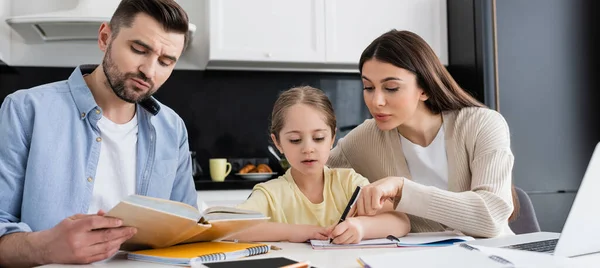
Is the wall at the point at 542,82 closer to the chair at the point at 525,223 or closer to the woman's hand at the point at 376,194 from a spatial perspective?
the chair at the point at 525,223

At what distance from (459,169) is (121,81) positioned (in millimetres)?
1009

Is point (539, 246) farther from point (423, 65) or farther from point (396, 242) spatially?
point (423, 65)

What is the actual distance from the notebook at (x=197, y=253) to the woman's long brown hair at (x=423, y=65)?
811mm

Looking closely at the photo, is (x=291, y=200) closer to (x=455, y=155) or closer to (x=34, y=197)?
(x=455, y=155)

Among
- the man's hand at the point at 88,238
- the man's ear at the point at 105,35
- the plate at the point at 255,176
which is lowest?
the plate at the point at 255,176

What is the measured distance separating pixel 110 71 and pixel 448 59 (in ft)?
8.09

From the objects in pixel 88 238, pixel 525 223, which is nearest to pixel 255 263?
pixel 88 238

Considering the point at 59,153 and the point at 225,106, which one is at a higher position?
the point at 59,153

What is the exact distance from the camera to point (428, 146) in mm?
1819

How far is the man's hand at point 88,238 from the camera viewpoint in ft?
3.23

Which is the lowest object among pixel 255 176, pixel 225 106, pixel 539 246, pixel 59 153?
pixel 255 176

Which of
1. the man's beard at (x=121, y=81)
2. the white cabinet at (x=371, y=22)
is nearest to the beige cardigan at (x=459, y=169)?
the man's beard at (x=121, y=81)

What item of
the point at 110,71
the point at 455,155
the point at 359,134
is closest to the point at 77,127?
the point at 110,71

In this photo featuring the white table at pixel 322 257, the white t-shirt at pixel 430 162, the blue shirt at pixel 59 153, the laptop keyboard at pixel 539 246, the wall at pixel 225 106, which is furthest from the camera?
the wall at pixel 225 106
